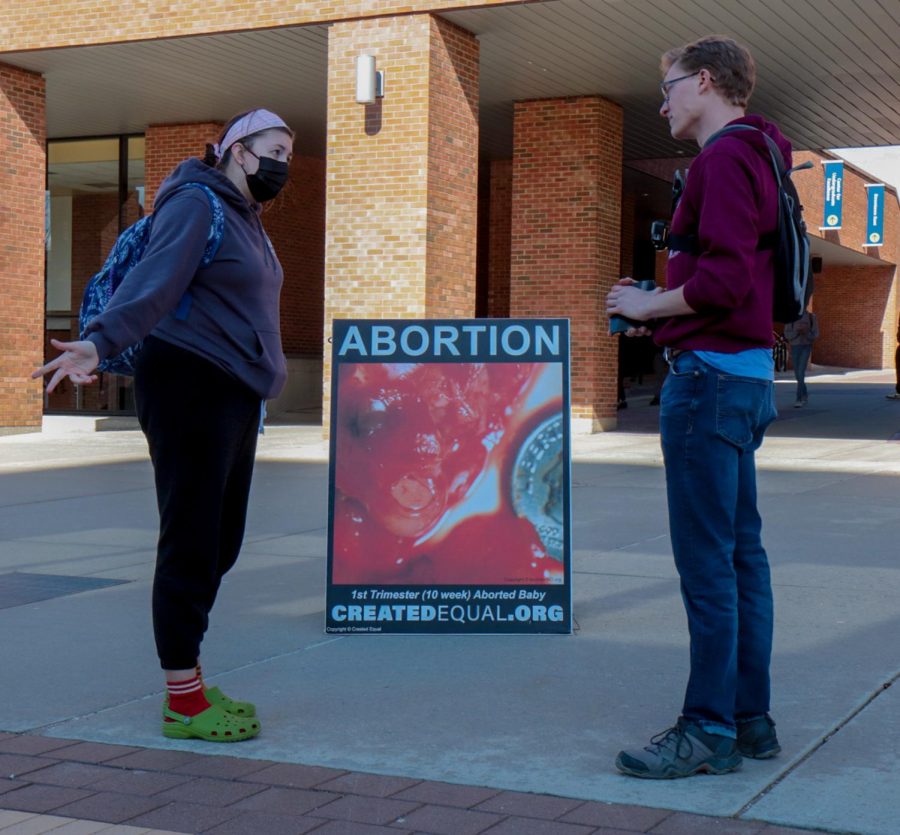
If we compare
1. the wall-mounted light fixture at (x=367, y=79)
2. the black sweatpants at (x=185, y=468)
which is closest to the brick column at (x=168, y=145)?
the wall-mounted light fixture at (x=367, y=79)

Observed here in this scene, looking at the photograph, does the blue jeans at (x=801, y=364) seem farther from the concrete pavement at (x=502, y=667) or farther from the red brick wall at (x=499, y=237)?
the concrete pavement at (x=502, y=667)

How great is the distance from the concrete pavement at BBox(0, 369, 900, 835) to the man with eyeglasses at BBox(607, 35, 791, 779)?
0.17 m

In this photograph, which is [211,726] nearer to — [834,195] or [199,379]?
[199,379]

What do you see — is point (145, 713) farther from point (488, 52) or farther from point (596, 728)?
point (488, 52)

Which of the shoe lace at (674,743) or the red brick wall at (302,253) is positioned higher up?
the red brick wall at (302,253)

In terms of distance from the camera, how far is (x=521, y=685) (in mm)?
4539

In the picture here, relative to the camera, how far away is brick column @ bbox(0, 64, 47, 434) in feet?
54.3

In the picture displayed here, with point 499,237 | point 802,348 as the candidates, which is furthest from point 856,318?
point 802,348

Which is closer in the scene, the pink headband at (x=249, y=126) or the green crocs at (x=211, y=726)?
the green crocs at (x=211, y=726)

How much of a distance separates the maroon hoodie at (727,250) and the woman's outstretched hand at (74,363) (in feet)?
4.89

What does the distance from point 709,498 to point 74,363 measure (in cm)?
167

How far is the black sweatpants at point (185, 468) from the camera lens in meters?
3.84

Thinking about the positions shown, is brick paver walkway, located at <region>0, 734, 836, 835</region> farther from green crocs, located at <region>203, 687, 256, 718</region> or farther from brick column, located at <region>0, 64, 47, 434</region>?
brick column, located at <region>0, 64, 47, 434</region>

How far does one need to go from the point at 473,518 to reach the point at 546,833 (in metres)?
2.38
